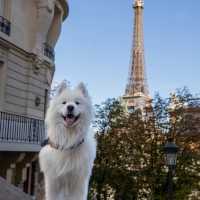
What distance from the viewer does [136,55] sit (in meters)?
85.8

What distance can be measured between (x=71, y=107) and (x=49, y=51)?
1722 centimetres

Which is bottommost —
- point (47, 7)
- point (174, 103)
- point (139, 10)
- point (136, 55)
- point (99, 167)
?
point (99, 167)

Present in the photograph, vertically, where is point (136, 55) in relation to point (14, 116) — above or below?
above

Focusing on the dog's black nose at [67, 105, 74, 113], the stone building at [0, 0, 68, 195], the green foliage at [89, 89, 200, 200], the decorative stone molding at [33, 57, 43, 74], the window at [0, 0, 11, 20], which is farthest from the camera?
the green foliage at [89, 89, 200, 200]

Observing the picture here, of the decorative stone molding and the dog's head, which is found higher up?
the decorative stone molding

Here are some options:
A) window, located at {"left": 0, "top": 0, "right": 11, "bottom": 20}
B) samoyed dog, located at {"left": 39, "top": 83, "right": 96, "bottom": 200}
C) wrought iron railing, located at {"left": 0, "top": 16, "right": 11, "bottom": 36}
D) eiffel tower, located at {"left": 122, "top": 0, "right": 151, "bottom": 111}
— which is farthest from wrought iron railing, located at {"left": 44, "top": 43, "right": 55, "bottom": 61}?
eiffel tower, located at {"left": 122, "top": 0, "right": 151, "bottom": 111}

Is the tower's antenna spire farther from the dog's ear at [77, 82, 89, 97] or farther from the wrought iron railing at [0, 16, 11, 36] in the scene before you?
the dog's ear at [77, 82, 89, 97]

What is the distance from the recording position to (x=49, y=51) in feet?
71.2

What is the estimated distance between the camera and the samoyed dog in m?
4.80

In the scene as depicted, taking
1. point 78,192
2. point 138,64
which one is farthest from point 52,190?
point 138,64

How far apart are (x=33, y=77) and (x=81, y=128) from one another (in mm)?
14880

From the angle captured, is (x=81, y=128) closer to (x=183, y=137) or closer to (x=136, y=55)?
(x=183, y=137)

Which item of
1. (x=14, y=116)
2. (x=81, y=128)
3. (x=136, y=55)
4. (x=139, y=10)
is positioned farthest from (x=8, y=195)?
(x=139, y=10)

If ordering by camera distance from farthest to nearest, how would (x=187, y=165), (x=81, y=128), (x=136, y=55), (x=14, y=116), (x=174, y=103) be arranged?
Result: 1. (x=136, y=55)
2. (x=174, y=103)
3. (x=187, y=165)
4. (x=14, y=116)
5. (x=81, y=128)
